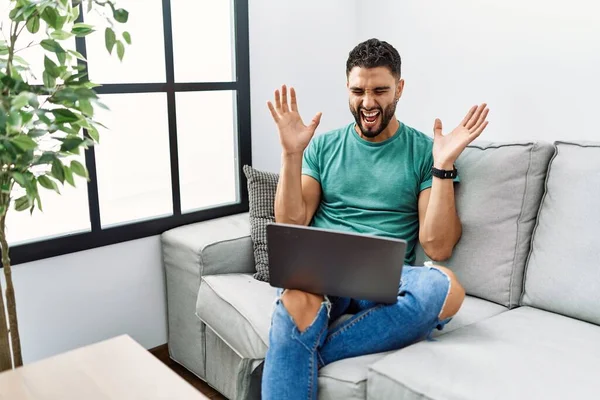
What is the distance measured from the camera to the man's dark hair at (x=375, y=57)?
175 centimetres

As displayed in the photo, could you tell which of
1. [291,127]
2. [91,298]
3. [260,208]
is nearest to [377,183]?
[291,127]

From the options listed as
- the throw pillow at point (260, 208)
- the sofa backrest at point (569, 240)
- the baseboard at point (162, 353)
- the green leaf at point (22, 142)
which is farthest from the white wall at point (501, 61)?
the green leaf at point (22, 142)

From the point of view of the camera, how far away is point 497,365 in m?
1.28

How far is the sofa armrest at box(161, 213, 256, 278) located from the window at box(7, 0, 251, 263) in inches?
5.4


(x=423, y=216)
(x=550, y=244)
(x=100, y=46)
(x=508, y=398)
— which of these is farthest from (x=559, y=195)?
(x=100, y=46)

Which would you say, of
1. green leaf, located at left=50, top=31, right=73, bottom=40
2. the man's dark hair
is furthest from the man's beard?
green leaf, located at left=50, top=31, right=73, bottom=40

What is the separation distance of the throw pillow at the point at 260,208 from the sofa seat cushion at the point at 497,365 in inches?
28.9

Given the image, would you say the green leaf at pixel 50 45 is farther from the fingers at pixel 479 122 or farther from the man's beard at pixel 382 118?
the fingers at pixel 479 122

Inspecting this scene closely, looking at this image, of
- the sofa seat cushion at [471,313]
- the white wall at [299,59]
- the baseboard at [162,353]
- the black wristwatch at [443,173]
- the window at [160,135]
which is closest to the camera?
the sofa seat cushion at [471,313]

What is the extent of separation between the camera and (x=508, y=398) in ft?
3.78

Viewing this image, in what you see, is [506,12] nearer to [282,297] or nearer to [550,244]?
[550,244]

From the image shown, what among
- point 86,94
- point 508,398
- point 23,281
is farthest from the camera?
point 23,281

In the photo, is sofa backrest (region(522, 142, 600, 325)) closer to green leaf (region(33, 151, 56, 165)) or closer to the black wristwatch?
the black wristwatch

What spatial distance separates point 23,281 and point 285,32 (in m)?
1.46
